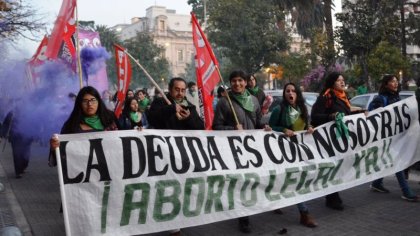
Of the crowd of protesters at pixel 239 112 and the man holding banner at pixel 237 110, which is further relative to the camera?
the man holding banner at pixel 237 110

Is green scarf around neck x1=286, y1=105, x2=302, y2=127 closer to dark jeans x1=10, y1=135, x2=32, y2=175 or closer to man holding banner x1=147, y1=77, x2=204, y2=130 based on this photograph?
man holding banner x1=147, y1=77, x2=204, y2=130

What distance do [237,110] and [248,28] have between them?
75.7 feet

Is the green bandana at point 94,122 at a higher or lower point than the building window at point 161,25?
lower

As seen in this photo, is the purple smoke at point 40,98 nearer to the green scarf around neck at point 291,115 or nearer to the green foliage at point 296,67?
the green scarf around neck at point 291,115

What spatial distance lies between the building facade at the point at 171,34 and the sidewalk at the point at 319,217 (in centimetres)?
9352

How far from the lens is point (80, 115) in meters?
4.45

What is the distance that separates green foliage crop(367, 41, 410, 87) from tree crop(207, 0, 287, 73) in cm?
905

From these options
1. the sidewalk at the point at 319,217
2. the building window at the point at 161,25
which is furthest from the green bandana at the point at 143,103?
the building window at the point at 161,25

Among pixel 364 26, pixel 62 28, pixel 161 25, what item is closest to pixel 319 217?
pixel 62 28

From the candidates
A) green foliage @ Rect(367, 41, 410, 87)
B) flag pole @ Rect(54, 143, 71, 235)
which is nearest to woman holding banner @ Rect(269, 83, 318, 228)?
flag pole @ Rect(54, 143, 71, 235)

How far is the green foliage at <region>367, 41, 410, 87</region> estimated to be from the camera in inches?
758

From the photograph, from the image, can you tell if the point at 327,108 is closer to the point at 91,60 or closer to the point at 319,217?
the point at 319,217

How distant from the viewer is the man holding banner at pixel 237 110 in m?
4.96

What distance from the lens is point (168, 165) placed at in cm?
432
